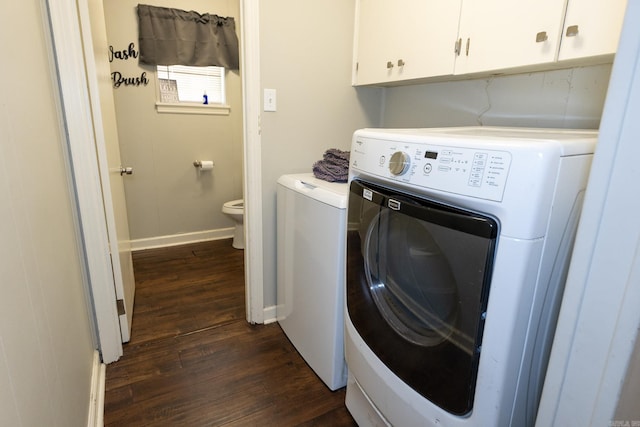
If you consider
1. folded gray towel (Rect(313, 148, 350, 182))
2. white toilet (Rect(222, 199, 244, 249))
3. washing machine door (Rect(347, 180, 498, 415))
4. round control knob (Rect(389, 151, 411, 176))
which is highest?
round control knob (Rect(389, 151, 411, 176))

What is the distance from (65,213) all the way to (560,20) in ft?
5.73

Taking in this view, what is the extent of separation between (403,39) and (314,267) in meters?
1.09

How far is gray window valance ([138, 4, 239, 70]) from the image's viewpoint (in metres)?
2.70

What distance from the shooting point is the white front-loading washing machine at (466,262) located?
671 millimetres

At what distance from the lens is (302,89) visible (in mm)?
1852

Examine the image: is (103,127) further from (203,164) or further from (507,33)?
(507,33)

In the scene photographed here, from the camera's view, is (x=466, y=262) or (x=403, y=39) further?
(x=403, y=39)

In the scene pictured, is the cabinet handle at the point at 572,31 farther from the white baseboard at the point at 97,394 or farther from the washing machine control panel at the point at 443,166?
A: the white baseboard at the point at 97,394

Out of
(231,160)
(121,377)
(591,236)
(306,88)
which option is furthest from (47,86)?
(231,160)

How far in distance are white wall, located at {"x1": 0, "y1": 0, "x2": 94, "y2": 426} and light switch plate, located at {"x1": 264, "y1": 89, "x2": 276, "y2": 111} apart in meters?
0.86

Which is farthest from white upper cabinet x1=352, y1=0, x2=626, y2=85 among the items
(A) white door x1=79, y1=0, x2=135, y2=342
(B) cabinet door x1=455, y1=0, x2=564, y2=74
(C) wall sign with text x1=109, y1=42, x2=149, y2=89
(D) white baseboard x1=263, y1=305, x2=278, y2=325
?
(C) wall sign with text x1=109, y1=42, x2=149, y2=89

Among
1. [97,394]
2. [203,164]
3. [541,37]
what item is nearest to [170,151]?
[203,164]

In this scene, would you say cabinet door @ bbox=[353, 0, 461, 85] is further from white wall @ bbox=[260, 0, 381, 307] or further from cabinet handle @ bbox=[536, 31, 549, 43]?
cabinet handle @ bbox=[536, 31, 549, 43]

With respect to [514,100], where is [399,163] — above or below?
below
